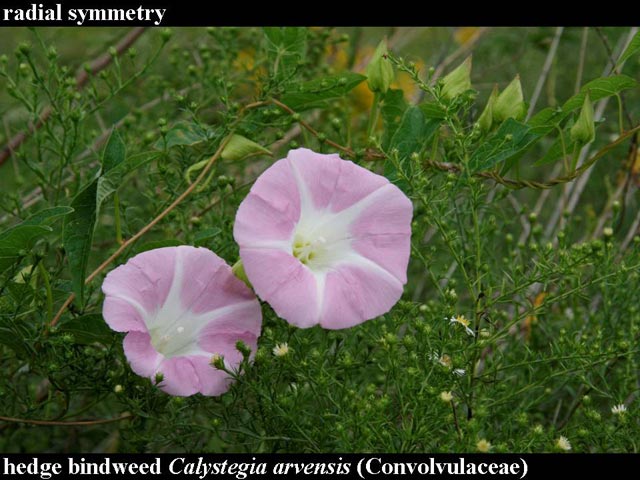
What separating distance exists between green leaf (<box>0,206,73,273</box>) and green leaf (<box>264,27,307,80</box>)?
1.32 ft

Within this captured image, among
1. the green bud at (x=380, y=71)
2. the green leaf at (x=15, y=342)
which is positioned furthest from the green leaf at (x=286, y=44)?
the green leaf at (x=15, y=342)

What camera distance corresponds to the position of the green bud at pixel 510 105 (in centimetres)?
99

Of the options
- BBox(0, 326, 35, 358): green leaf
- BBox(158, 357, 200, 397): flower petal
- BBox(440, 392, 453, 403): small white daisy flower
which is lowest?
BBox(0, 326, 35, 358): green leaf

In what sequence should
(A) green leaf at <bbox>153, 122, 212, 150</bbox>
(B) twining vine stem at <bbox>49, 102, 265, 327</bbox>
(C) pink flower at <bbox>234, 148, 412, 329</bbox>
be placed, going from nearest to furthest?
(C) pink flower at <bbox>234, 148, 412, 329</bbox> → (B) twining vine stem at <bbox>49, 102, 265, 327</bbox> → (A) green leaf at <bbox>153, 122, 212, 150</bbox>

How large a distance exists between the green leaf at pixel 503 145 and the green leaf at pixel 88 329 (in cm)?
46

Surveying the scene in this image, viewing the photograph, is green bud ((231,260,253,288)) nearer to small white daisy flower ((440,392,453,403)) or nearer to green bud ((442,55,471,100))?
small white daisy flower ((440,392,453,403))

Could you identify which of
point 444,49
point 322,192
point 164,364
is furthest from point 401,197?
point 444,49

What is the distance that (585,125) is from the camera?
948mm

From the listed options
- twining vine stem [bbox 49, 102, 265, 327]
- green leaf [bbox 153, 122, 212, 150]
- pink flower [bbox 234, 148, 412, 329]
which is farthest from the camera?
green leaf [bbox 153, 122, 212, 150]

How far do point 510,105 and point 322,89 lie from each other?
0.75ft

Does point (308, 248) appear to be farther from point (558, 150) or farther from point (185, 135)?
point (558, 150)

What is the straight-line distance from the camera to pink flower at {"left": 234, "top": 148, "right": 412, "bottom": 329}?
31.8 inches

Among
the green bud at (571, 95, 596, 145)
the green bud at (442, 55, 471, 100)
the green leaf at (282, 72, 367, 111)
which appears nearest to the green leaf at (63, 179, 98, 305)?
the green leaf at (282, 72, 367, 111)
